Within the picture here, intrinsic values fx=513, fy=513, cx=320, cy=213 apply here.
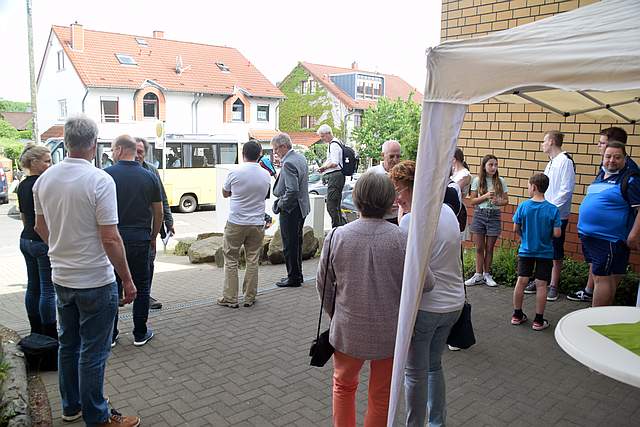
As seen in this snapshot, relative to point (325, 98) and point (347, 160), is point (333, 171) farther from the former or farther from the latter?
point (325, 98)

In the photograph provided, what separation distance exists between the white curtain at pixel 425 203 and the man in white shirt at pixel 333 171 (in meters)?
5.35

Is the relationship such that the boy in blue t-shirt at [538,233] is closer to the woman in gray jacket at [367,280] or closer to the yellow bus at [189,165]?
the woman in gray jacket at [367,280]

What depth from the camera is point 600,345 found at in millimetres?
2639

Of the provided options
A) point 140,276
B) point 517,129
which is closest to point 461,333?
point 140,276

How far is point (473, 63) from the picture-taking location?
104 inches

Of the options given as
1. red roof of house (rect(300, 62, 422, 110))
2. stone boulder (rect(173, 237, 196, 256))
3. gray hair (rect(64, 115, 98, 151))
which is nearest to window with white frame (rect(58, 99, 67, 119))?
red roof of house (rect(300, 62, 422, 110))

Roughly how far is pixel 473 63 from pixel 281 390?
2.76 metres

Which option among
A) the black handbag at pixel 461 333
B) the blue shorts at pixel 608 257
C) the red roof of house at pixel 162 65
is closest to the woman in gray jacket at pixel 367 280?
the black handbag at pixel 461 333

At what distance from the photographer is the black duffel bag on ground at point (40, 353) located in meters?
4.21

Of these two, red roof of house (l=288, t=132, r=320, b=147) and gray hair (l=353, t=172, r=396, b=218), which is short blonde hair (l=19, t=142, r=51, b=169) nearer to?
gray hair (l=353, t=172, r=396, b=218)

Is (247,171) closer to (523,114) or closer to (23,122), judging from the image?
(523,114)

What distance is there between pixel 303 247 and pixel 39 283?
501 cm

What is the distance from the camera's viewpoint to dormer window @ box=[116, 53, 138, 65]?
114 ft

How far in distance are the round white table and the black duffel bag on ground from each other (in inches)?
151
